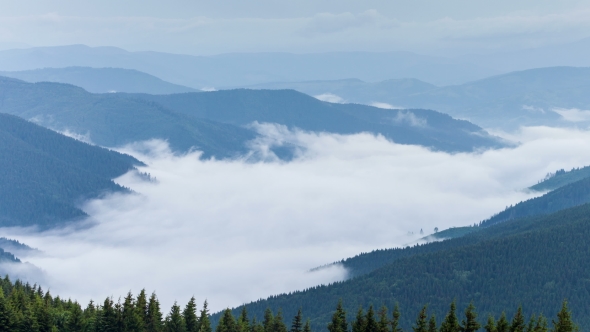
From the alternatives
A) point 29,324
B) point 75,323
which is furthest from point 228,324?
point 29,324

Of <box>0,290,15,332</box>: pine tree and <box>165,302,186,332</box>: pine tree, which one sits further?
<box>165,302,186,332</box>: pine tree

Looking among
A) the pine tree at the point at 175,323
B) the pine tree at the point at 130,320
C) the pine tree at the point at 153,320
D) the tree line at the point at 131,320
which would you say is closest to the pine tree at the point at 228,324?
the tree line at the point at 131,320

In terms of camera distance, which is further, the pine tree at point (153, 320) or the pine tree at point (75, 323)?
the pine tree at point (153, 320)

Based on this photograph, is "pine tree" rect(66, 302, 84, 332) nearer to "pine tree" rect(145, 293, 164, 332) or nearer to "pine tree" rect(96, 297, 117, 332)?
"pine tree" rect(96, 297, 117, 332)

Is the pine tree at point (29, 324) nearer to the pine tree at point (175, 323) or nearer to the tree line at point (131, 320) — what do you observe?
the tree line at point (131, 320)

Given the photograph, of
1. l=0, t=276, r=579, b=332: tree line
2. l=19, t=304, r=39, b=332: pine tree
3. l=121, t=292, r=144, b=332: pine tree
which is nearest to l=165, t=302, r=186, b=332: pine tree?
l=0, t=276, r=579, b=332: tree line

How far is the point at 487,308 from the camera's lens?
199 meters

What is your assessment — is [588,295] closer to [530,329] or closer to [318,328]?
[318,328]

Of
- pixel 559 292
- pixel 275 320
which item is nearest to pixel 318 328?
pixel 559 292

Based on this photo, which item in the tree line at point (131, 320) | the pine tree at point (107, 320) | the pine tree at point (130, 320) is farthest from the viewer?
the pine tree at point (107, 320)

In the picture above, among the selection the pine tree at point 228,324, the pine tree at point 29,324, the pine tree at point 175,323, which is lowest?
the pine tree at point 228,324

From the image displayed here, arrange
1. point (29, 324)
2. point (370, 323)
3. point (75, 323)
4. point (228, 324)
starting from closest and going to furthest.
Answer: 1. point (370, 323)
2. point (29, 324)
3. point (75, 323)
4. point (228, 324)

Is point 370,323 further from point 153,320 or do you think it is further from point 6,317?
point 6,317

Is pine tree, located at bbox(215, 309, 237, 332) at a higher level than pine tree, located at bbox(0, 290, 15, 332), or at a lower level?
lower
